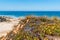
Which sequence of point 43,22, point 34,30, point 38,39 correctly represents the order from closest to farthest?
point 38,39 → point 34,30 → point 43,22

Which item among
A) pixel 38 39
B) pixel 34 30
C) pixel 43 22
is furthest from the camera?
pixel 43 22

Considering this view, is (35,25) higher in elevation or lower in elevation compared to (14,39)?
higher

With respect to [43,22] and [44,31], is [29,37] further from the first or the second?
[43,22]

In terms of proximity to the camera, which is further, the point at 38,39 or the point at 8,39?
the point at 8,39

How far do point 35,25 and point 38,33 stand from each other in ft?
2.08

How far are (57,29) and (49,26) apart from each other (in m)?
0.35

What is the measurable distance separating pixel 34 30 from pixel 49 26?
61cm

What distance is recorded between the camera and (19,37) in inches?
305

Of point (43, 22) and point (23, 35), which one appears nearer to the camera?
point (23, 35)

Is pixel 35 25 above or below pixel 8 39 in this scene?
above

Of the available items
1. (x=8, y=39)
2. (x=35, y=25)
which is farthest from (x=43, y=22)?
(x=8, y=39)

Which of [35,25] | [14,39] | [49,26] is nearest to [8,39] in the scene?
[14,39]

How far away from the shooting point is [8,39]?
8.59 meters

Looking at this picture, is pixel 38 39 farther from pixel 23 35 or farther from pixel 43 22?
pixel 43 22
